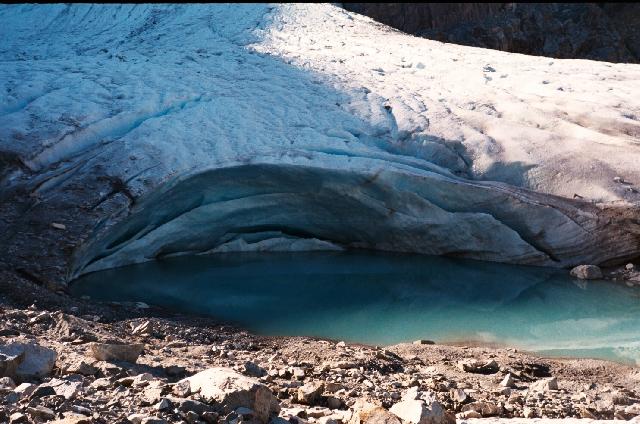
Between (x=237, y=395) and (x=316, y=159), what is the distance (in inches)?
169

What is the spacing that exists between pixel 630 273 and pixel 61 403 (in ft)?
16.7

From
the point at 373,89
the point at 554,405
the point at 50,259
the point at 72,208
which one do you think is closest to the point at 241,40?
the point at 373,89

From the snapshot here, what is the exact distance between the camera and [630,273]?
6816 millimetres

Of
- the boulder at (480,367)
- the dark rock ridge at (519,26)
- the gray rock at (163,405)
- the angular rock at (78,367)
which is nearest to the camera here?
the gray rock at (163,405)

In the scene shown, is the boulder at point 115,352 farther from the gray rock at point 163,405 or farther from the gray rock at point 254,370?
the gray rock at point 163,405

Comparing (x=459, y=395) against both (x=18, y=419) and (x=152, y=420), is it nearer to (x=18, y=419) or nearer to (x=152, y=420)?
(x=152, y=420)

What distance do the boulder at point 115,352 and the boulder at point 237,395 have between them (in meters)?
0.58

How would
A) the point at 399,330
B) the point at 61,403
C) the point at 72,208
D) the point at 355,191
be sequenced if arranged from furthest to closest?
the point at 355,191 → the point at 72,208 → the point at 399,330 → the point at 61,403

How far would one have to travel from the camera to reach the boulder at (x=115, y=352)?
3438mm

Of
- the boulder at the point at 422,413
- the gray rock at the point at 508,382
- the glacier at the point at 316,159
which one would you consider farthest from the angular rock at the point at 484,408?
the glacier at the point at 316,159

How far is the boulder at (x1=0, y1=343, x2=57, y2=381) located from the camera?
3.12 metres

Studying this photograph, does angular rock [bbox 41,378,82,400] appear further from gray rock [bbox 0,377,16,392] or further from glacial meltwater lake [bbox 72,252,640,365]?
glacial meltwater lake [bbox 72,252,640,365]

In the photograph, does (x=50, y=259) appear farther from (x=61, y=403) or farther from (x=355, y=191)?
(x=61, y=403)

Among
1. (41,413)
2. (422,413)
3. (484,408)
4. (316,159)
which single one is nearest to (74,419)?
(41,413)
